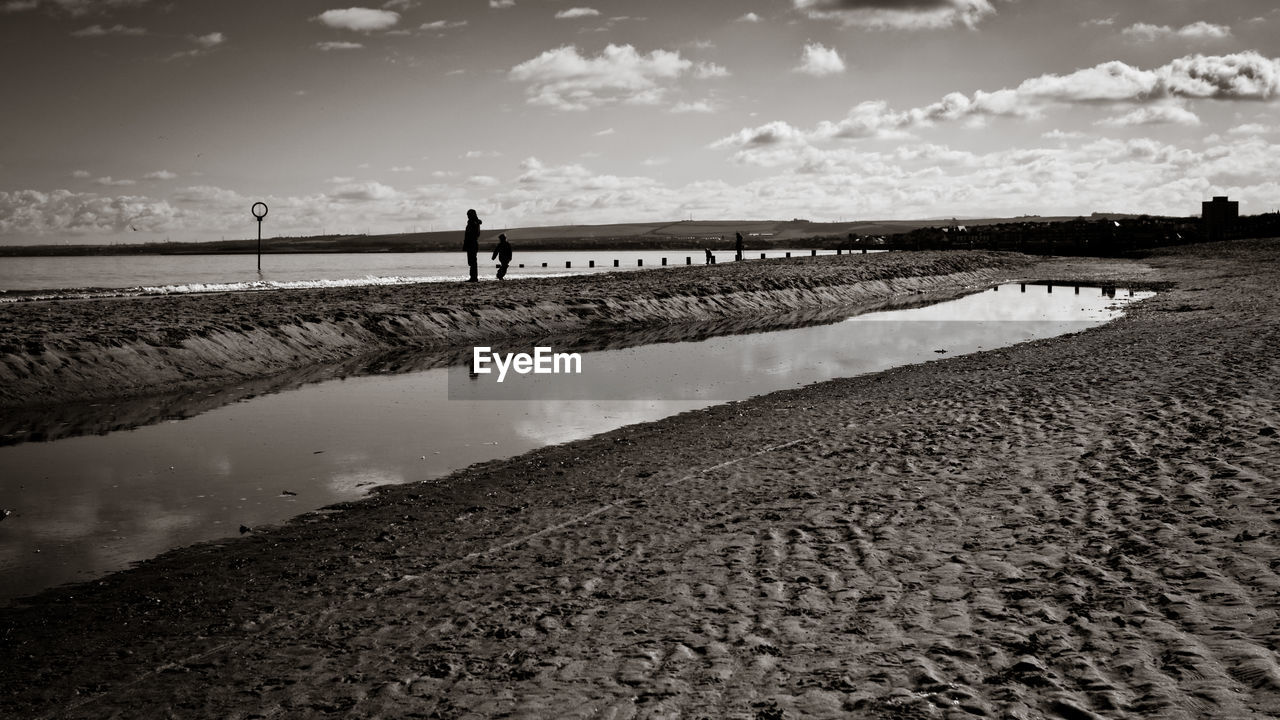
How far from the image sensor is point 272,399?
13977 mm

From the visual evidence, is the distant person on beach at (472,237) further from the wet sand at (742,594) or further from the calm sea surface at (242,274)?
the wet sand at (742,594)

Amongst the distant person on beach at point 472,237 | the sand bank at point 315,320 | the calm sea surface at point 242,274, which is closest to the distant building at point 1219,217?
the calm sea surface at point 242,274

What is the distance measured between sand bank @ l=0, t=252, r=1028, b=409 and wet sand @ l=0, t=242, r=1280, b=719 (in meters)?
8.53

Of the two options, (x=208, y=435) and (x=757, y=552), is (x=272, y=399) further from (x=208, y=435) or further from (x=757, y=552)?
(x=757, y=552)

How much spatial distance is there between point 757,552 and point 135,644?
3.78 m

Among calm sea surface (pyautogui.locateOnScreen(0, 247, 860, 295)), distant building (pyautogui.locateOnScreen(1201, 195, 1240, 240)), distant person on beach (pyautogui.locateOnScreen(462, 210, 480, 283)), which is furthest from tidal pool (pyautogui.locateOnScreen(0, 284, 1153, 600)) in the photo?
distant building (pyautogui.locateOnScreen(1201, 195, 1240, 240))

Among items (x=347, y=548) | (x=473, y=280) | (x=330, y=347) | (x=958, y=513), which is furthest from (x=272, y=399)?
(x=473, y=280)

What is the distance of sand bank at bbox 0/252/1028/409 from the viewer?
47.9ft

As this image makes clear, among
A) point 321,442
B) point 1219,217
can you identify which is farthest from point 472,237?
point 1219,217

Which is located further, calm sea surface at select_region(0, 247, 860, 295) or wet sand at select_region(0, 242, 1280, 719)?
calm sea surface at select_region(0, 247, 860, 295)

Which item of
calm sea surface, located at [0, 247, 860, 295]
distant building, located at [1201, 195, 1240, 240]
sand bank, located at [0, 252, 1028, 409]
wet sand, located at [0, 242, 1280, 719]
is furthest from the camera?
distant building, located at [1201, 195, 1240, 240]

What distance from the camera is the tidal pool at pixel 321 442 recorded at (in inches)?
292

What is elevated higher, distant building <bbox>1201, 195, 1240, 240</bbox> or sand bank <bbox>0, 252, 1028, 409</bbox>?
distant building <bbox>1201, 195, 1240, 240</bbox>

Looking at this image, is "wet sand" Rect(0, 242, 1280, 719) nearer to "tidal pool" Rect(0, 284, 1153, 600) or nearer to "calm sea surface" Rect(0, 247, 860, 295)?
"tidal pool" Rect(0, 284, 1153, 600)
